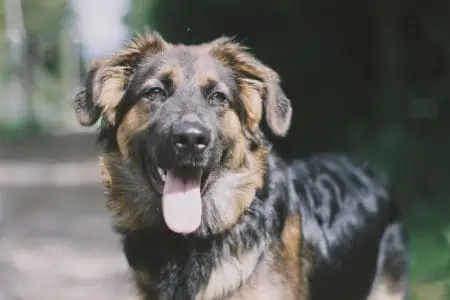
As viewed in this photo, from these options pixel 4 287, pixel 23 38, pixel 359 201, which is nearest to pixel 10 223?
pixel 4 287

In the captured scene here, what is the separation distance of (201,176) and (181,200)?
183 mm

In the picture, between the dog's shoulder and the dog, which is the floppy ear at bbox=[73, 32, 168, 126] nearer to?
the dog

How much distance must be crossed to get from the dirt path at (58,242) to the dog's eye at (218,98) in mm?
2877

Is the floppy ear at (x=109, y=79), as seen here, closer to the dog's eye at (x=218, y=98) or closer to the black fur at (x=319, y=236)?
the dog's eye at (x=218, y=98)

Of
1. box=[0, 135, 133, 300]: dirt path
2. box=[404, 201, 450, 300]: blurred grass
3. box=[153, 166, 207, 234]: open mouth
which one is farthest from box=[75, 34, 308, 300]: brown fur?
box=[0, 135, 133, 300]: dirt path

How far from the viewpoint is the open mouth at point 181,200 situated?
4988 millimetres

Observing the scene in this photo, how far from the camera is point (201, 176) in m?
5.05

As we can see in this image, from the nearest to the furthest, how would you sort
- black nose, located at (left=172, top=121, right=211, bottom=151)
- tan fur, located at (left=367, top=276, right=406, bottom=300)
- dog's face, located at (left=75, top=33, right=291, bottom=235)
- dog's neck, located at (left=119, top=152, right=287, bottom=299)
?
black nose, located at (left=172, top=121, right=211, bottom=151) < dog's face, located at (left=75, top=33, right=291, bottom=235) < dog's neck, located at (left=119, top=152, right=287, bottom=299) < tan fur, located at (left=367, top=276, right=406, bottom=300)

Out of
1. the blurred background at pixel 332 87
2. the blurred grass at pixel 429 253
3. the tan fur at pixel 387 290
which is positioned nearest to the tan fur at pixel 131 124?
the tan fur at pixel 387 290

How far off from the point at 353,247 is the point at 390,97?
7825 mm

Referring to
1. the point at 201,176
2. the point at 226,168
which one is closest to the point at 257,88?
the point at 226,168

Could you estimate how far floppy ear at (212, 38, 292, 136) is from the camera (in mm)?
5277

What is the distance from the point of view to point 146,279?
514cm

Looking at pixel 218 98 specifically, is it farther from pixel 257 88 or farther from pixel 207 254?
pixel 207 254
